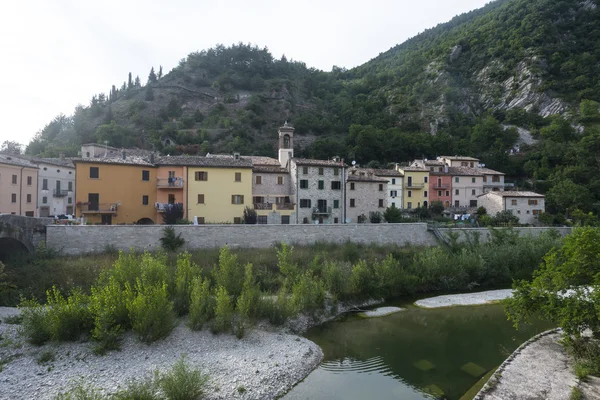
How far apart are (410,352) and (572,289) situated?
6.99m

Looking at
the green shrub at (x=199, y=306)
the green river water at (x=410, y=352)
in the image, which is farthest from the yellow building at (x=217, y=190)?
the green river water at (x=410, y=352)

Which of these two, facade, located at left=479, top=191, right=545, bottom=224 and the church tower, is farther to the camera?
facade, located at left=479, top=191, right=545, bottom=224

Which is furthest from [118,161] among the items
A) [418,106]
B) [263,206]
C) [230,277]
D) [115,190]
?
[418,106]

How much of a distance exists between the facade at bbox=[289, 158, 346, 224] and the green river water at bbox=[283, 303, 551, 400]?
55.0 ft

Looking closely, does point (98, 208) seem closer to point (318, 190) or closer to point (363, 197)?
point (318, 190)

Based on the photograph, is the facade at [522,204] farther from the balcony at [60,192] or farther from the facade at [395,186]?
the balcony at [60,192]

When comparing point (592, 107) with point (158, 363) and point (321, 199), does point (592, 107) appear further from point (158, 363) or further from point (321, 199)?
point (158, 363)

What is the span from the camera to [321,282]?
73.0ft

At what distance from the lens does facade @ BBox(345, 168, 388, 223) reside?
40438 millimetres

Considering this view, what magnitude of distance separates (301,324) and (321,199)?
20.0m

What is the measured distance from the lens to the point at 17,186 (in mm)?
35719

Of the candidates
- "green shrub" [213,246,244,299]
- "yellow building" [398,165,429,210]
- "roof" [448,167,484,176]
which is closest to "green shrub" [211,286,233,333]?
"green shrub" [213,246,244,299]

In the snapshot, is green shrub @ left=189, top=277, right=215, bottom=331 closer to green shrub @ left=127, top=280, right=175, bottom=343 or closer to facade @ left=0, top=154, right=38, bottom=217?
green shrub @ left=127, top=280, right=175, bottom=343

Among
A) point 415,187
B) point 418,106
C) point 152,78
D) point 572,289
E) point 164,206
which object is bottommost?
point 572,289
